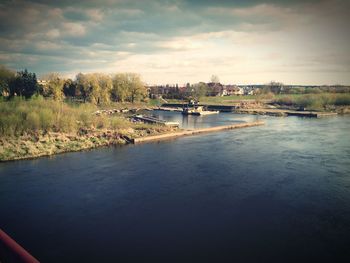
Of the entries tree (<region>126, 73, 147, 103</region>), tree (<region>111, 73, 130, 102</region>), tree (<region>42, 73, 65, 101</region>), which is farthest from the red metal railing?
tree (<region>126, 73, 147, 103</region>)

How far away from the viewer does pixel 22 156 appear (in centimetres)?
3030

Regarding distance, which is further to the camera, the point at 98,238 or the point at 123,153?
the point at 123,153

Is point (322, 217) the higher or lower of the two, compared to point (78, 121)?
lower

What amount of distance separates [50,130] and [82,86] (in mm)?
58404

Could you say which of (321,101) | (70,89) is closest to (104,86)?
(70,89)

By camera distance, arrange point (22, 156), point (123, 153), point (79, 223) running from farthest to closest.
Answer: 1. point (123, 153)
2. point (22, 156)
3. point (79, 223)

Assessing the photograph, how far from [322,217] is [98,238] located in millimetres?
12830

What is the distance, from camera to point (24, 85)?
6750 cm

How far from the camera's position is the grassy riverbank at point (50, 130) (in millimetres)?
32156

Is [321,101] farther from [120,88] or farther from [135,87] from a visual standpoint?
[120,88]

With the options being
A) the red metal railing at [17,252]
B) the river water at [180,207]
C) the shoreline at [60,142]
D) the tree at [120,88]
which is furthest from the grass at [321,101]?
the red metal railing at [17,252]

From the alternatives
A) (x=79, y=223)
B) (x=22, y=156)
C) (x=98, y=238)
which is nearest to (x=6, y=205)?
(x=79, y=223)

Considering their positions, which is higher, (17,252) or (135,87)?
(135,87)

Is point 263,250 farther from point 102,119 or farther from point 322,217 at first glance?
point 102,119
